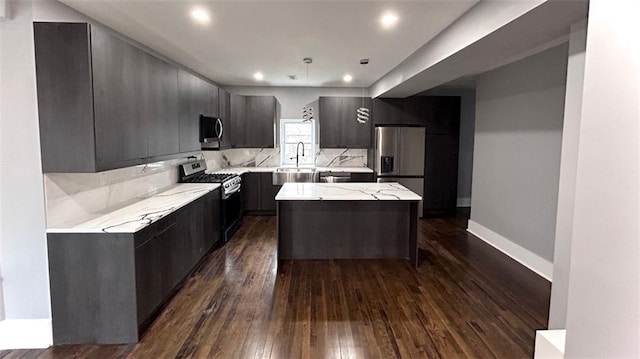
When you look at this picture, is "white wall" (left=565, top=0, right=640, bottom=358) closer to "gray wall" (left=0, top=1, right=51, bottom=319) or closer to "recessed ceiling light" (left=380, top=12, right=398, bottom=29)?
"recessed ceiling light" (left=380, top=12, right=398, bottom=29)

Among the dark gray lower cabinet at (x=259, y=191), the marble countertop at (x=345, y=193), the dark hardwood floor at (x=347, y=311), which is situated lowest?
the dark hardwood floor at (x=347, y=311)

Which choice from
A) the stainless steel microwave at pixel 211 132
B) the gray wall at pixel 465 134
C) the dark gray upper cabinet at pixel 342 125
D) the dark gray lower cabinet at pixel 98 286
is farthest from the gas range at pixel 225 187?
the gray wall at pixel 465 134

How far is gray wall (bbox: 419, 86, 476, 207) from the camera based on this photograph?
736 cm

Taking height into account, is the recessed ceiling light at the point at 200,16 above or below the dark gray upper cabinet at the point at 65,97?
above

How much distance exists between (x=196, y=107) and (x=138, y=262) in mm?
2424

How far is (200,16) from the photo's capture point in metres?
2.99

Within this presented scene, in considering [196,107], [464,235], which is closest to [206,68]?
[196,107]

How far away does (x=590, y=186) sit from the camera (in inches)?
44.4

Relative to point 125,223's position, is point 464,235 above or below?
below

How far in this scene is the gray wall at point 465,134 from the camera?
7355 mm

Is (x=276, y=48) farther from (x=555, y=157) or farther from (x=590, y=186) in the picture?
(x=590, y=186)

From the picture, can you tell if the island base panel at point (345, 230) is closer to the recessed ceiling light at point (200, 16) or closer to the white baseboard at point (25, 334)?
the recessed ceiling light at point (200, 16)

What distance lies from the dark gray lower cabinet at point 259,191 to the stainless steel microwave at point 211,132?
1.19 m

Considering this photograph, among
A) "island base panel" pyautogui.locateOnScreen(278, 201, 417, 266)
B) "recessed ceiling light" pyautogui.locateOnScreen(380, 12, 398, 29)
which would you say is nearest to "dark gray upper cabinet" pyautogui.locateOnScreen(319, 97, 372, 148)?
"island base panel" pyautogui.locateOnScreen(278, 201, 417, 266)
